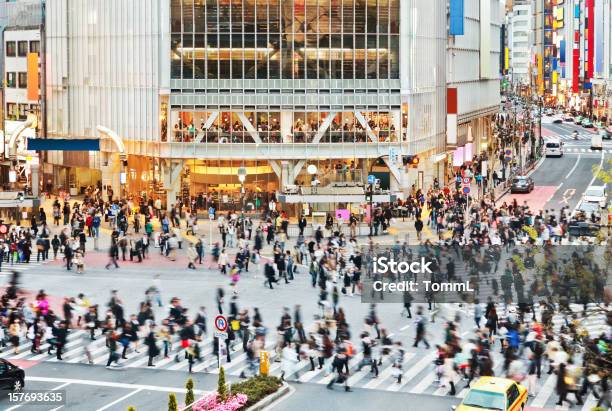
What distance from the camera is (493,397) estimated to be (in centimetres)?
3209

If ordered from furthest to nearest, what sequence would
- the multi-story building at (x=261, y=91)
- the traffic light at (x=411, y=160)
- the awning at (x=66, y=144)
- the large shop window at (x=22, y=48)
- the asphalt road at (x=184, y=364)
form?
the large shop window at (x=22, y=48) → the awning at (x=66, y=144) → the multi-story building at (x=261, y=91) → the traffic light at (x=411, y=160) → the asphalt road at (x=184, y=364)

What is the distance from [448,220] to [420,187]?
17.9 meters

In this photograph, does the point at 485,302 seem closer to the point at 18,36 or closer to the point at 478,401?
the point at 478,401

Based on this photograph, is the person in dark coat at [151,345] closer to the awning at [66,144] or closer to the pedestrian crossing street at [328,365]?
the pedestrian crossing street at [328,365]

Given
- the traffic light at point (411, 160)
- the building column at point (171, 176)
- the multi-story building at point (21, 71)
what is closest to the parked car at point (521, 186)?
the traffic light at point (411, 160)

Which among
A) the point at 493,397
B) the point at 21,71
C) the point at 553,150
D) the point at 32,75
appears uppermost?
the point at 21,71

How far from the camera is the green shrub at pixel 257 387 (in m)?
35.2

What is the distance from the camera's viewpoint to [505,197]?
294ft

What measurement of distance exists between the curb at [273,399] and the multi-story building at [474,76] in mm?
→ 64203

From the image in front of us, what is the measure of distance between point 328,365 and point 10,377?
33.1 feet

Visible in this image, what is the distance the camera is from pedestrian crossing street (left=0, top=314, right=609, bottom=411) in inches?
1455

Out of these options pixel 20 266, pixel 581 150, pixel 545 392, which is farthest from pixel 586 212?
pixel 581 150

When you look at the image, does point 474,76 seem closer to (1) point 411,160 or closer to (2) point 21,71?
(2) point 21,71

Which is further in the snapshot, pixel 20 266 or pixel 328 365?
pixel 20 266
